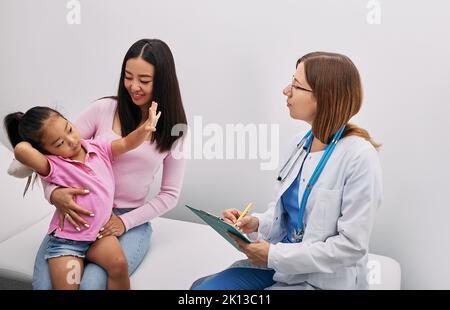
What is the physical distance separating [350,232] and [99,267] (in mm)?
700

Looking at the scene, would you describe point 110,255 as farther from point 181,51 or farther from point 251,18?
point 251,18

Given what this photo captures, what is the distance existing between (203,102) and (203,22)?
268mm

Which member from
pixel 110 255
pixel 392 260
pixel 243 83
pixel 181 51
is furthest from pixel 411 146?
pixel 110 255

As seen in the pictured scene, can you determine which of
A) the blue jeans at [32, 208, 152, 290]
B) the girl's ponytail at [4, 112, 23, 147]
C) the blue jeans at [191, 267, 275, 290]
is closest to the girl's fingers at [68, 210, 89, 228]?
the blue jeans at [32, 208, 152, 290]

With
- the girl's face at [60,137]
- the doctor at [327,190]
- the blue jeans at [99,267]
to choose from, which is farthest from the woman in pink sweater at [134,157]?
the doctor at [327,190]

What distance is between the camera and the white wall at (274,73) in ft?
5.38

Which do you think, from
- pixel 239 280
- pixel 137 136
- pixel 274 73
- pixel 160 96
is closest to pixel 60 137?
pixel 137 136

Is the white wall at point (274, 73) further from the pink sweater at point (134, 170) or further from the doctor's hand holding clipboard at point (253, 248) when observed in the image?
→ the doctor's hand holding clipboard at point (253, 248)

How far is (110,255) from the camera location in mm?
1491

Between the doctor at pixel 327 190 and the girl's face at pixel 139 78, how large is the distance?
405 mm

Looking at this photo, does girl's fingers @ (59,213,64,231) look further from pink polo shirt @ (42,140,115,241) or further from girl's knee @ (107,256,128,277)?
girl's knee @ (107,256,128,277)

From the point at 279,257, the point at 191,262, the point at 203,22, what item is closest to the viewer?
the point at 279,257

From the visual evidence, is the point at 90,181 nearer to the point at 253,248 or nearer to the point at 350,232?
the point at 253,248
